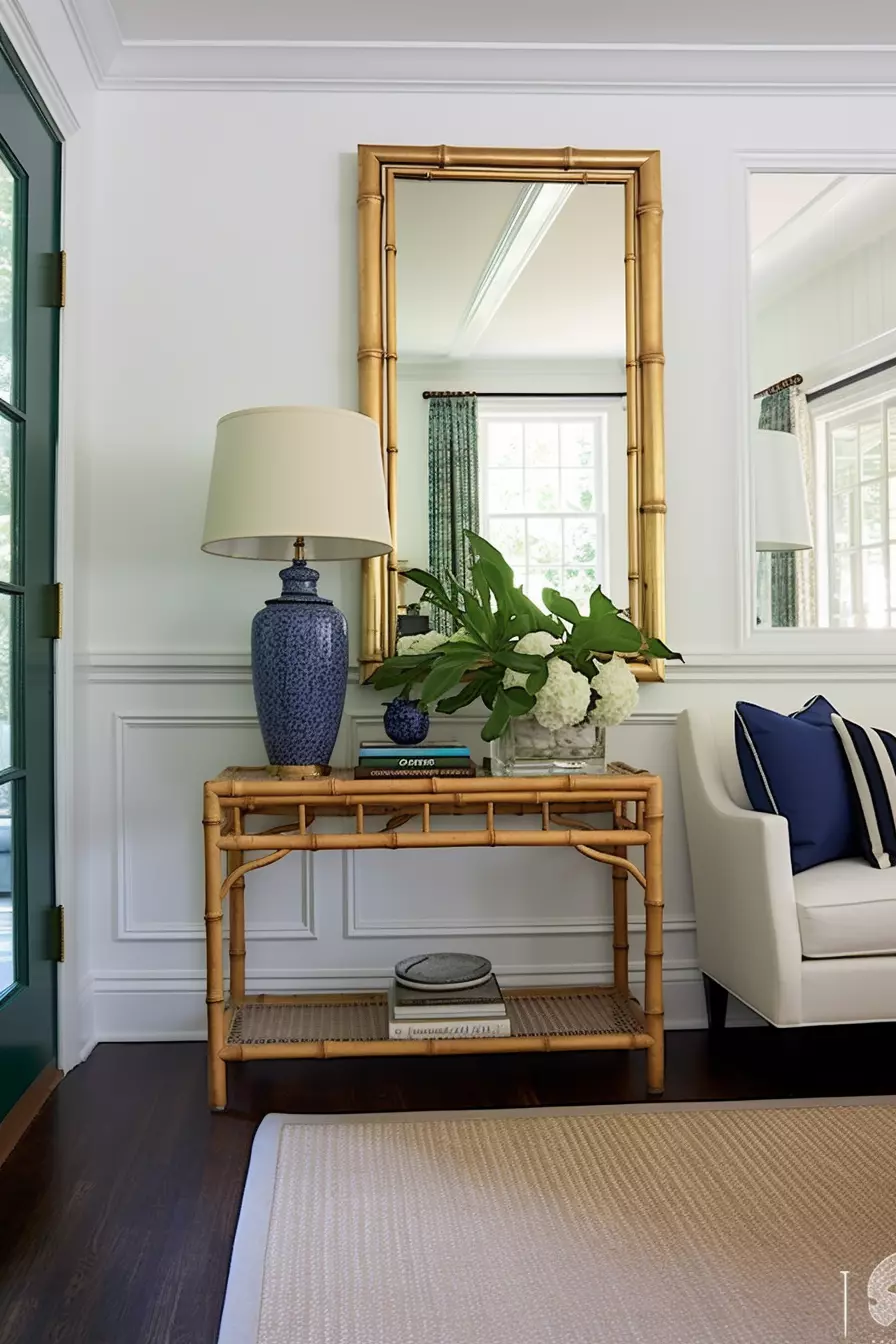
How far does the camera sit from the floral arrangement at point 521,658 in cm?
230

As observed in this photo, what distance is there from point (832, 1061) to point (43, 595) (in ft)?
6.57

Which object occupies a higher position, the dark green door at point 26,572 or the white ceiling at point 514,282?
the white ceiling at point 514,282

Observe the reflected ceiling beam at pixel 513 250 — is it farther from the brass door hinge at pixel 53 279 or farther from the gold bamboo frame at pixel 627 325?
the brass door hinge at pixel 53 279

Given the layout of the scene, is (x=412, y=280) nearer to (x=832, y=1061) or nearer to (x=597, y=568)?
(x=597, y=568)

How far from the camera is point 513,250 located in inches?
108

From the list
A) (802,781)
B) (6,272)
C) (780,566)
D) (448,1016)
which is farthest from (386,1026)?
(6,272)

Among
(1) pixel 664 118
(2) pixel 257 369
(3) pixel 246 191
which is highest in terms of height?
(1) pixel 664 118

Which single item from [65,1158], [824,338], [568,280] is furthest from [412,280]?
[65,1158]

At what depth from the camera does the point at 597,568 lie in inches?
109

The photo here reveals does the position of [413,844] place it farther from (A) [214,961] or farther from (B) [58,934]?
(B) [58,934]

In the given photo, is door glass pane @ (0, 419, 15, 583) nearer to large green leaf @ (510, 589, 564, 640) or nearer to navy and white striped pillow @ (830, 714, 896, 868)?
large green leaf @ (510, 589, 564, 640)

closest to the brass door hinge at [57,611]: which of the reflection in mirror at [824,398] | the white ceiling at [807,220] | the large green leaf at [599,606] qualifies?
the large green leaf at [599,606]

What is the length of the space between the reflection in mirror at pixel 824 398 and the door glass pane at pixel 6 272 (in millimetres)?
1746

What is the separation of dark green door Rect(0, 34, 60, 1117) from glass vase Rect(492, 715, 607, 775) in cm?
98
